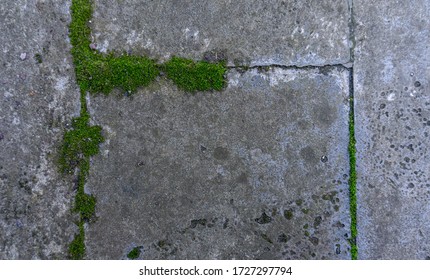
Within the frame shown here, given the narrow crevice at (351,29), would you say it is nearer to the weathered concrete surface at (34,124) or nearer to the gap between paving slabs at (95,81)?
the gap between paving slabs at (95,81)

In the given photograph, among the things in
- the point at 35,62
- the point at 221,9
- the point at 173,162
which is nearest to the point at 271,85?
the point at 221,9

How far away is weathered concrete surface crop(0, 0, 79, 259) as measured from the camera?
280 cm

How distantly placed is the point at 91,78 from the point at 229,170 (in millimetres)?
1287

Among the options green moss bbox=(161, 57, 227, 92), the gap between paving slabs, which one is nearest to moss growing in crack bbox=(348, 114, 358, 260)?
the gap between paving slabs

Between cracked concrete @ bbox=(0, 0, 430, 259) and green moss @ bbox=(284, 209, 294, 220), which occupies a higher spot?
cracked concrete @ bbox=(0, 0, 430, 259)

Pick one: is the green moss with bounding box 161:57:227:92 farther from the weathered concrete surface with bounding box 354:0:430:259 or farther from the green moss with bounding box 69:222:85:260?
the green moss with bounding box 69:222:85:260

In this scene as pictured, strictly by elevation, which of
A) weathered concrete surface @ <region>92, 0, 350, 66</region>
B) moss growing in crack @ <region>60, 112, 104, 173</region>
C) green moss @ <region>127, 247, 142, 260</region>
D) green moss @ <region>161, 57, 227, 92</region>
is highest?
weathered concrete surface @ <region>92, 0, 350, 66</region>

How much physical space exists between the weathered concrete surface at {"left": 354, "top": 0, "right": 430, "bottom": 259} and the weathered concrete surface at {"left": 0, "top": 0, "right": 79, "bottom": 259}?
2256 mm

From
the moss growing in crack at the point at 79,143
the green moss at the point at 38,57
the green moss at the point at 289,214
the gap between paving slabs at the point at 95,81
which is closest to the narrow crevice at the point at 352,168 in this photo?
the gap between paving slabs at the point at 95,81

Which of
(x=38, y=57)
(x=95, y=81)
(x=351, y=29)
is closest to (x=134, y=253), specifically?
(x=95, y=81)

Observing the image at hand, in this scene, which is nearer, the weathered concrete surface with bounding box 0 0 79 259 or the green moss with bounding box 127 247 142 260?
the weathered concrete surface with bounding box 0 0 79 259

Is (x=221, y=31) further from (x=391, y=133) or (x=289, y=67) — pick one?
(x=391, y=133)

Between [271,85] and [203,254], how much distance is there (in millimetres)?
1435

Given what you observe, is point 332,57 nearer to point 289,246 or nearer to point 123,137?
point 289,246
